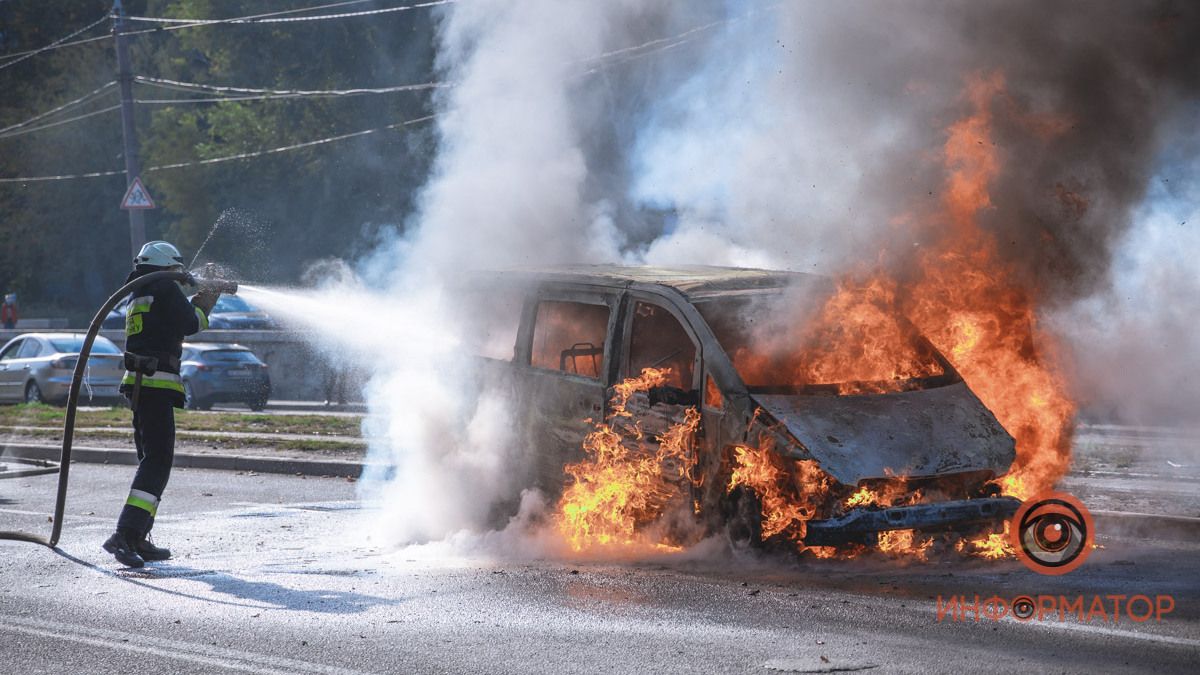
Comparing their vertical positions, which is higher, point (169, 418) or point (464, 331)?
point (464, 331)

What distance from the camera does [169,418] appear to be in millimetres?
8219

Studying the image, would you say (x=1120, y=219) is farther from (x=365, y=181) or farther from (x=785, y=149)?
(x=365, y=181)

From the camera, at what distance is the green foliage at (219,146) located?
106 feet

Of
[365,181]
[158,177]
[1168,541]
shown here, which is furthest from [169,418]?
[158,177]

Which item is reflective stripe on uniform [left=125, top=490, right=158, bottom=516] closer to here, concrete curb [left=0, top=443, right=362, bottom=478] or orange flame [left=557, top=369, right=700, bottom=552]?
orange flame [left=557, top=369, right=700, bottom=552]

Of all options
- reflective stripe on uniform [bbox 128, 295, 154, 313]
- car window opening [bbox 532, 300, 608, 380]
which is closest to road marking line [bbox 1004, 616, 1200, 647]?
car window opening [bbox 532, 300, 608, 380]

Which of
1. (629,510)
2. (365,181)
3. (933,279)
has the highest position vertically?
(365,181)

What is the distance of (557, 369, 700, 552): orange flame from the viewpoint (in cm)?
736

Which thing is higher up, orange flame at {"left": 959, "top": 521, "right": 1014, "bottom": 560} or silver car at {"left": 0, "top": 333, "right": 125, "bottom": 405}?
silver car at {"left": 0, "top": 333, "right": 125, "bottom": 405}

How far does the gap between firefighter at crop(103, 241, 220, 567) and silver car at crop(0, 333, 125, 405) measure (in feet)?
49.9

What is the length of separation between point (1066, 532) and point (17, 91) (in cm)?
4437

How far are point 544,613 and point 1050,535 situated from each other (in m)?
3.04

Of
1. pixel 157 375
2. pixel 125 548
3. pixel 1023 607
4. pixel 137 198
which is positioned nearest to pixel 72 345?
pixel 137 198

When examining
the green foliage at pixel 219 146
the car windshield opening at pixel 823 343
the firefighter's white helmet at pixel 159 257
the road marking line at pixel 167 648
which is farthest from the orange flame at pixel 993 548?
the green foliage at pixel 219 146
